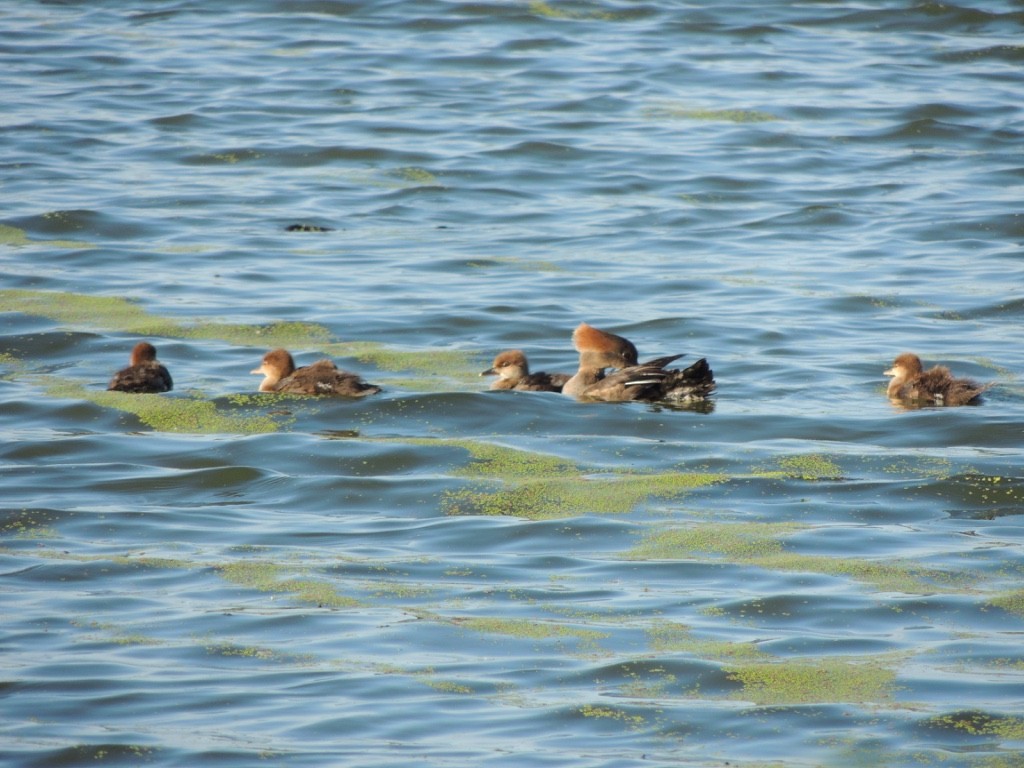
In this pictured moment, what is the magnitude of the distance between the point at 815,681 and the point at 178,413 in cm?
450

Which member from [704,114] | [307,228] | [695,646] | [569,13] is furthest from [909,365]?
[569,13]

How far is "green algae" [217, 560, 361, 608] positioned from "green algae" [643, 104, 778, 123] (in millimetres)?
11943

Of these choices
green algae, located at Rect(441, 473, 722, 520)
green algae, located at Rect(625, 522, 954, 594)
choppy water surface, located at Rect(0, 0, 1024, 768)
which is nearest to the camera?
choppy water surface, located at Rect(0, 0, 1024, 768)

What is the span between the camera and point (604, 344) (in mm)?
9242

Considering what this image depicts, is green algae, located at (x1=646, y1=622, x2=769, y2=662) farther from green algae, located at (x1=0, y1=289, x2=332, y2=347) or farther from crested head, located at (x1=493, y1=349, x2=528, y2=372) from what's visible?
green algae, located at (x1=0, y1=289, x2=332, y2=347)

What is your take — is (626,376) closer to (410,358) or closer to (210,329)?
(410,358)

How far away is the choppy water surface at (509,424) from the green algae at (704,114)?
0.12 meters

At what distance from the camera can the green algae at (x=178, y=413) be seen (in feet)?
27.7

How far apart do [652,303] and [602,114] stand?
22.5 feet

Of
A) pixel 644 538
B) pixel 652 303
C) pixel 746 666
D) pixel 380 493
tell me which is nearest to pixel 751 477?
pixel 644 538

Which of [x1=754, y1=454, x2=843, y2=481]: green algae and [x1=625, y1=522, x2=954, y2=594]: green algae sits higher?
[x1=754, y1=454, x2=843, y2=481]: green algae

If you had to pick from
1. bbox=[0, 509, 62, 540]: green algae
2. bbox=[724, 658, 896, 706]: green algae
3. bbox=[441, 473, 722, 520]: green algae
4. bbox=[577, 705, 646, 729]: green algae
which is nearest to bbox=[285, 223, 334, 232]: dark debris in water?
bbox=[441, 473, 722, 520]: green algae

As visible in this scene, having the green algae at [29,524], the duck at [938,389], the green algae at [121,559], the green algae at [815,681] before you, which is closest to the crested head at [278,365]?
the green algae at [29,524]

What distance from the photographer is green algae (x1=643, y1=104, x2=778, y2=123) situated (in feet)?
56.6
